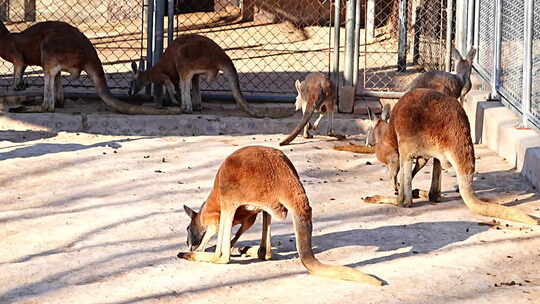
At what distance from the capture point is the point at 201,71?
10.7 meters

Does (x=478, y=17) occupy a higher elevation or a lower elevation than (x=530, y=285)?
higher

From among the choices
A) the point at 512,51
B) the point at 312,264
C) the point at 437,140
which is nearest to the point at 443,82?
the point at 512,51

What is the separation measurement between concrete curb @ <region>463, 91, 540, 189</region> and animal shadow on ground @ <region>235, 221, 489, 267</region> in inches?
47.5

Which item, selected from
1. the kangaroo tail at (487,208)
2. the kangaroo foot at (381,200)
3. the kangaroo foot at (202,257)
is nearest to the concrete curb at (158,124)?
the kangaroo foot at (381,200)

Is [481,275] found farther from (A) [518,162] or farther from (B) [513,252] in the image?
(A) [518,162]

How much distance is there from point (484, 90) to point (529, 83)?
2.55m

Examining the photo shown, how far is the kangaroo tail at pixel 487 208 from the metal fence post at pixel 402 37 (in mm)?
6208

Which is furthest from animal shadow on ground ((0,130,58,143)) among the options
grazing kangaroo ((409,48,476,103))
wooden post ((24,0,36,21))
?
wooden post ((24,0,36,21))

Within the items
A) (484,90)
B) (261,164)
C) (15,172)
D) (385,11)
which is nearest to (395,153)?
(261,164)

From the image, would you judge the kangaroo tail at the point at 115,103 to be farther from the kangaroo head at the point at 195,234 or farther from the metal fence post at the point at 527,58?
the kangaroo head at the point at 195,234

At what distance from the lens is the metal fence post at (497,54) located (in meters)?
9.38

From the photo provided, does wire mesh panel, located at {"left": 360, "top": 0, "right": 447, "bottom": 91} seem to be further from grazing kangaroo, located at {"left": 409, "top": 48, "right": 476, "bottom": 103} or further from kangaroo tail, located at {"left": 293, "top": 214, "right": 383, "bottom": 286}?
kangaroo tail, located at {"left": 293, "top": 214, "right": 383, "bottom": 286}

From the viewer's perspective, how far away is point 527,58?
26.2 ft

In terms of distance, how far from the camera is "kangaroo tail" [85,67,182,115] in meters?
10.7
